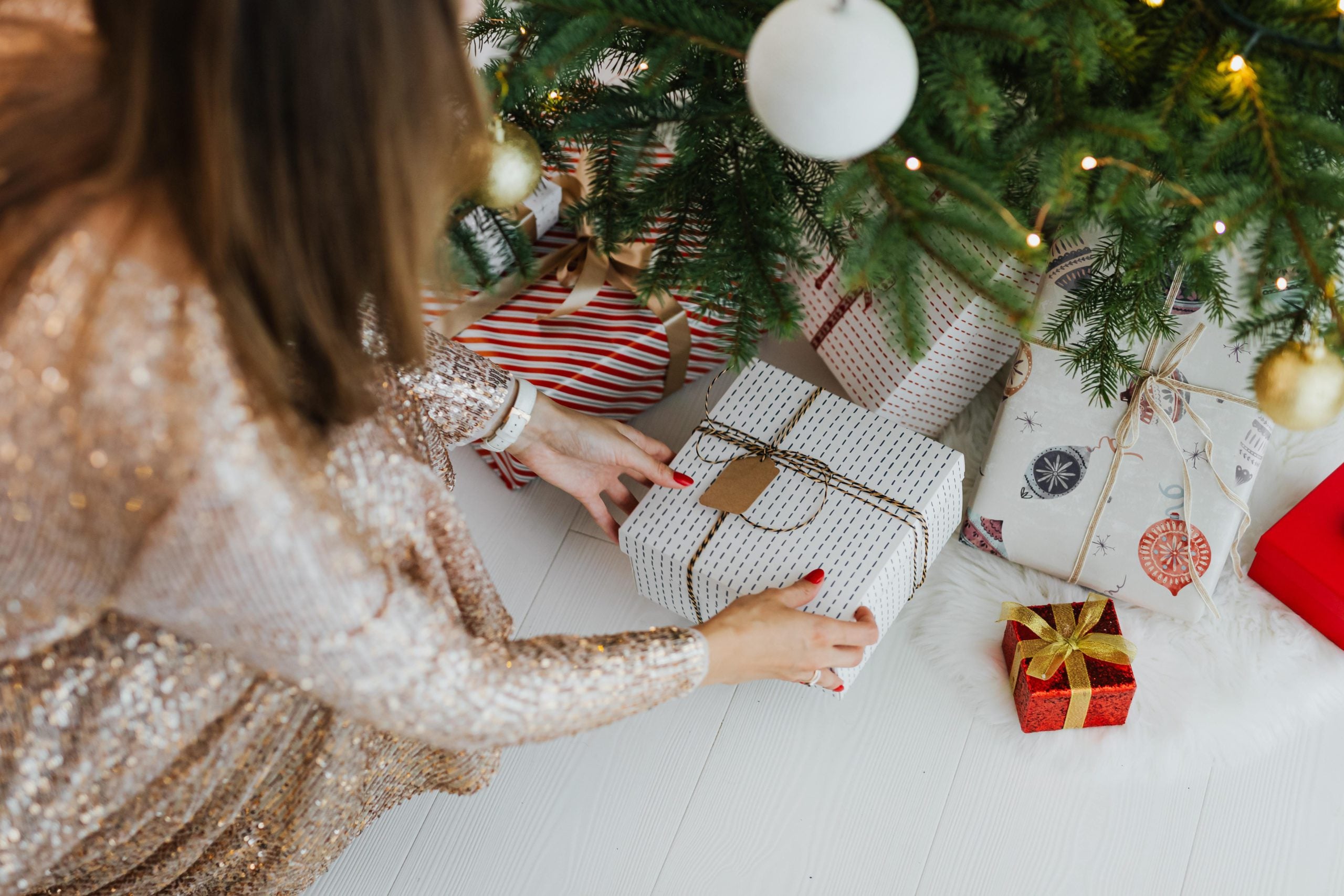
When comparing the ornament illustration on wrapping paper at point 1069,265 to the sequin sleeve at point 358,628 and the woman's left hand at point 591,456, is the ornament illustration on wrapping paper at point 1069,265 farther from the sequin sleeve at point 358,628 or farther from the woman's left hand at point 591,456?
the sequin sleeve at point 358,628

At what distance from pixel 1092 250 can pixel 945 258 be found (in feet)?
1.37

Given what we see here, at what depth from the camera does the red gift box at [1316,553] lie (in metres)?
1.09

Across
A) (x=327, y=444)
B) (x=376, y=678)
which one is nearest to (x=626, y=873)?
(x=376, y=678)

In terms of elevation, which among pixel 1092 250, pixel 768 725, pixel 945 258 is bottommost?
pixel 768 725

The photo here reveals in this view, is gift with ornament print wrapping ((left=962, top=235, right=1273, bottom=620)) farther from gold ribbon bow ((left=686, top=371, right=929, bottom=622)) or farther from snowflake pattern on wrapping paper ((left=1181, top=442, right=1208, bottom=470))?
gold ribbon bow ((left=686, top=371, right=929, bottom=622))

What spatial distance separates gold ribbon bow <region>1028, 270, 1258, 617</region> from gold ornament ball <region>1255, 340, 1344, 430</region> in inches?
12.6

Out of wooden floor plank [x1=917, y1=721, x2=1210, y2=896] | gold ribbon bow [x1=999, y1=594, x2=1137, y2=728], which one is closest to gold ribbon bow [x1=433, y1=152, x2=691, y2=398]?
gold ribbon bow [x1=999, y1=594, x2=1137, y2=728]

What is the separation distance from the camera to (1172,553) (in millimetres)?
1106

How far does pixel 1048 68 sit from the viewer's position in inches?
27.9

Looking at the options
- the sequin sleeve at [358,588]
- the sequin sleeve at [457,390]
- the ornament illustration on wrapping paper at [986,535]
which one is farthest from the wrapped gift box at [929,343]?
the sequin sleeve at [358,588]

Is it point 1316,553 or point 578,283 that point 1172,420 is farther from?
point 578,283

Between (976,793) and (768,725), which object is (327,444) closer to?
(768,725)

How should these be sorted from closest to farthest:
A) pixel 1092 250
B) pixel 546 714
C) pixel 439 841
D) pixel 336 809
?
pixel 546 714
pixel 336 809
pixel 1092 250
pixel 439 841

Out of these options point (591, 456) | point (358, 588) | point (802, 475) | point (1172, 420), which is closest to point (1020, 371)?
point (1172, 420)
